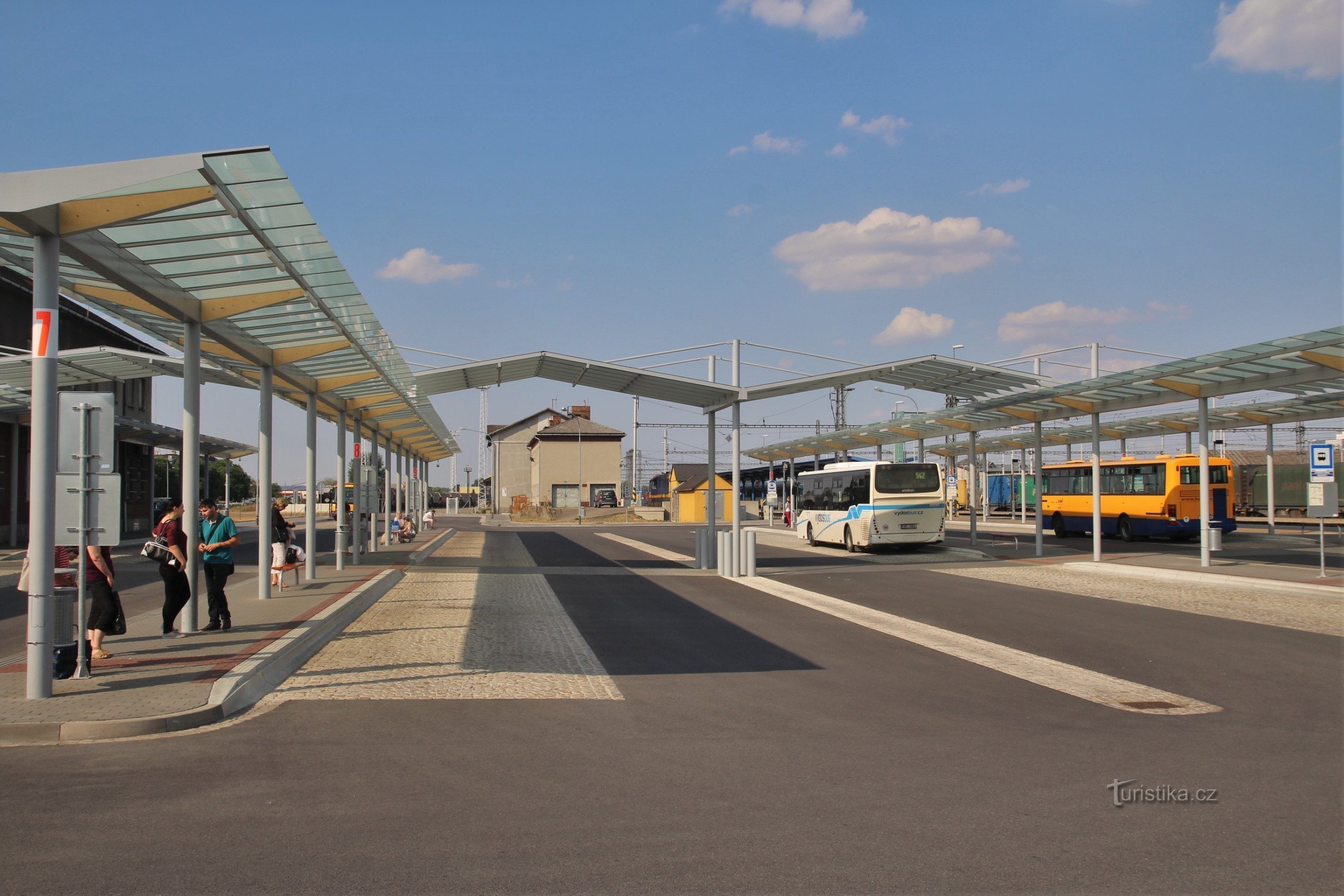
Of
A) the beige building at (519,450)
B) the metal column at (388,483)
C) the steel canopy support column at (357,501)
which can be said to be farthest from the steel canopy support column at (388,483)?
the beige building at (519,450)

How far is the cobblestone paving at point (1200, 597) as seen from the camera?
13.6 m

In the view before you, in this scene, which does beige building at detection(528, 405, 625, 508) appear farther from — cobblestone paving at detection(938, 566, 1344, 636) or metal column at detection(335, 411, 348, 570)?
cobblestone paving at detection(938, 566, 1344, 636)

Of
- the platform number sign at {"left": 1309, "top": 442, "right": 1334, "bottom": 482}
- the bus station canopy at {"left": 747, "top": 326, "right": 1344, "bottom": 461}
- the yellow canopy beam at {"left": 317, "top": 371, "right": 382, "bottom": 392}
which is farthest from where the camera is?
the yellow canopy beam at {"left": 317, "top": 371, "right": 382, "bottom": 392}

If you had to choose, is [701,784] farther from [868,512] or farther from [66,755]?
[868,512]

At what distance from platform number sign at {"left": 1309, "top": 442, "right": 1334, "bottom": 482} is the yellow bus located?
445 inches

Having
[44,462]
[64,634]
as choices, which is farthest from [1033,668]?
Result: [44,462]

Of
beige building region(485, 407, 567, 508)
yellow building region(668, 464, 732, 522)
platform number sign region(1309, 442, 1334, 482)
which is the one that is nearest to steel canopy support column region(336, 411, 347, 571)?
platform number sign region(1309, 442, 1334, 482)

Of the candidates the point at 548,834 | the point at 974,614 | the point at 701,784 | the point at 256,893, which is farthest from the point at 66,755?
the point at 974,614

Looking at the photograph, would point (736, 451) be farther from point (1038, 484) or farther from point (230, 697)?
point (230, 697)

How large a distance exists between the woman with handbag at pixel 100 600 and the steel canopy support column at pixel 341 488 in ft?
35.6

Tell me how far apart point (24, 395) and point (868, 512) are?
78.3 ft

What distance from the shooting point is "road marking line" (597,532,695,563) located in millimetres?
27594

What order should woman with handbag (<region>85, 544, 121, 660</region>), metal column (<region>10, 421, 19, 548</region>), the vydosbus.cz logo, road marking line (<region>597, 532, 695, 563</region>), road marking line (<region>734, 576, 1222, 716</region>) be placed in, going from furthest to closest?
metal column (<region>10, 421, 19, 548</region>) → road marking line (<region>597, 532, 695, 563</region>) → woman with handbag (<region>85, 544, 121, 660</region>) → road marking line (<region>734, 576, 1222, 716</region>) → the vydosbus.cz logo

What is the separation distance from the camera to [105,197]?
25.6 ft
